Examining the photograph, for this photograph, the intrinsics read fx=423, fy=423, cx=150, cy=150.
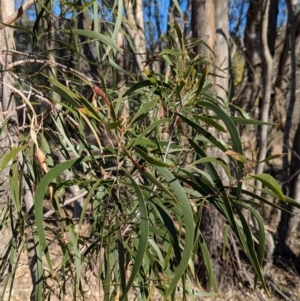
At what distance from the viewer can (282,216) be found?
332cm

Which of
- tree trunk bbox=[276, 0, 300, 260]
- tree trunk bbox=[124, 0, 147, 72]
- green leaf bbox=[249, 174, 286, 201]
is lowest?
tree trunk bbox=[276, 0, 300, 260]

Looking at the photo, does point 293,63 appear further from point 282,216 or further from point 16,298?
point 16,298

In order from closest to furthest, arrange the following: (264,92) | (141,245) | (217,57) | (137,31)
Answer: (141,245) < (217,57) < (264,92) < (137,31)

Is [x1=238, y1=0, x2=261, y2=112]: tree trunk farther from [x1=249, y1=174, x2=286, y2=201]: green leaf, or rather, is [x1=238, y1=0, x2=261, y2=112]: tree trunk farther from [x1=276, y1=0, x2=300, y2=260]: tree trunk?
[x1=249, y1=174, x2=286, y2=201]: green leaf

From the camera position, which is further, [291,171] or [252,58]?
[252,58]

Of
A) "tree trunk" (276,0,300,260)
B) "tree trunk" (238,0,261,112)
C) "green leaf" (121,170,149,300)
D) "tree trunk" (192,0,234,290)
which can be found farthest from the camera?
"tree trunk" (238,0,261,112)

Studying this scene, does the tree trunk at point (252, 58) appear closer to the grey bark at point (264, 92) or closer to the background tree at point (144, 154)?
the background tree at point (144, 154)

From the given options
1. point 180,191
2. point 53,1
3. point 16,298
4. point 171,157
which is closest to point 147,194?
point 180,191

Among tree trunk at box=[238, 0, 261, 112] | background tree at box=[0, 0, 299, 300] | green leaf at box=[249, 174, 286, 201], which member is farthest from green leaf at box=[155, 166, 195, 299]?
tree trunk at box=[238, 0, 261, 112]

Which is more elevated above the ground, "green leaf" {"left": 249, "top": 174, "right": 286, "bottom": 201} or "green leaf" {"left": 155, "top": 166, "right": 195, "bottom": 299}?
"green leaf" {"left": 249, "top": 174, "right": 286, "bottom": 201}

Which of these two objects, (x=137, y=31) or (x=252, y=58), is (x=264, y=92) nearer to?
(x=252, y=58)

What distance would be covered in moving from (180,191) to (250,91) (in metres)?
3.60

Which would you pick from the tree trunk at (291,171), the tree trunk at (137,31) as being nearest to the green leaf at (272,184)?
the tree trunk at (291,171)

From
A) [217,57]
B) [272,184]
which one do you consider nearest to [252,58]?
[217,57]
